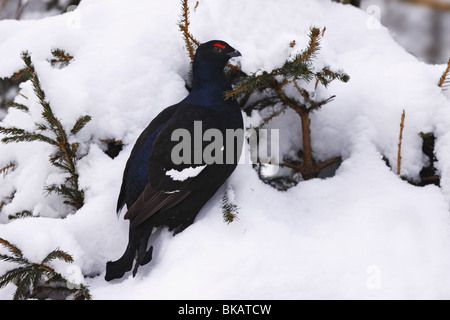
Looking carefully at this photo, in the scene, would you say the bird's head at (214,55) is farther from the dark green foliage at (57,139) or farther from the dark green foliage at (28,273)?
the dark green foliage at (28,273)

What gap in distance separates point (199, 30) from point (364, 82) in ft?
3.61

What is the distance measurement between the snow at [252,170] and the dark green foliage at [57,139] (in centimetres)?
7

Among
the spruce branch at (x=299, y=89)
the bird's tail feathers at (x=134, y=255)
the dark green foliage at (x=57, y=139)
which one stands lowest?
the bird's tail feathers at (x=134, y=255)

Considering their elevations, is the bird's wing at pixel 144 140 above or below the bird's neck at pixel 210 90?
below

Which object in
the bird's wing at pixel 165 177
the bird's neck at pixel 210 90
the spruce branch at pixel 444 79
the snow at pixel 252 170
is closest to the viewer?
the snow at pixel 252 170

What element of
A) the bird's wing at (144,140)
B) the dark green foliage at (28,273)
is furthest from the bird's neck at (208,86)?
the dark green foliage at (28,273)

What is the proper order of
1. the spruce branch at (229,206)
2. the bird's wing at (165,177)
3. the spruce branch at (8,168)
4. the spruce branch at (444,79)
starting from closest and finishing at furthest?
the spruce branch at (229,206) < the bird's wing at (165,177) < the spruce branch at (444,79) < the spruce branch at (8,168)

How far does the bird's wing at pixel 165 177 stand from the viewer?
6.73 ft

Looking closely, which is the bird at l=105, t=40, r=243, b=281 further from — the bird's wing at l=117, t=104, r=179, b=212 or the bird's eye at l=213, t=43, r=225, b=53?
the bird's eye at l=213, t=43, r=225, b=53

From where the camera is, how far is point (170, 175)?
2.11m

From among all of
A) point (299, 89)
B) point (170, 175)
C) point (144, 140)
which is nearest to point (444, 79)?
point (299, 89)

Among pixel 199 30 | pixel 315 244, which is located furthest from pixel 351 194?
pixel 199 30

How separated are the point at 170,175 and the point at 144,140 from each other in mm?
291

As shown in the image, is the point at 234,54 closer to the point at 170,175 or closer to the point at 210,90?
the point at 210,90
